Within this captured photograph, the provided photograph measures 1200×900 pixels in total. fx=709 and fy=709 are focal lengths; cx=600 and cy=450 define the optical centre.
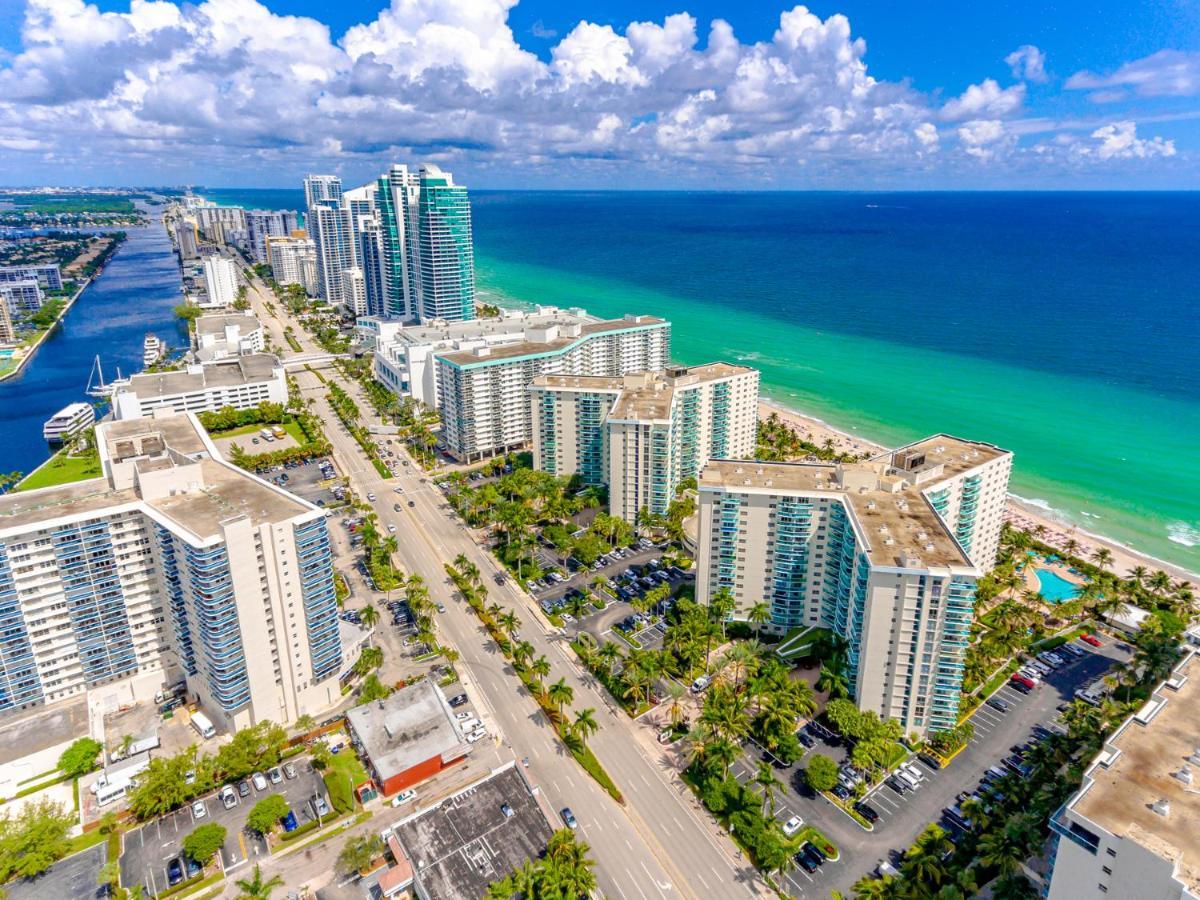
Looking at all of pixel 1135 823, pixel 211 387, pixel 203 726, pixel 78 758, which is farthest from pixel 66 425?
pixel 1135 823

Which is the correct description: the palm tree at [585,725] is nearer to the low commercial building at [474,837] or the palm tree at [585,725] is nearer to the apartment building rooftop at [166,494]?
the low commercial building at [474,837]

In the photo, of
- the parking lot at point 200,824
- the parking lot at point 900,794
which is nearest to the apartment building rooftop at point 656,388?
the parking lot at point 900,794

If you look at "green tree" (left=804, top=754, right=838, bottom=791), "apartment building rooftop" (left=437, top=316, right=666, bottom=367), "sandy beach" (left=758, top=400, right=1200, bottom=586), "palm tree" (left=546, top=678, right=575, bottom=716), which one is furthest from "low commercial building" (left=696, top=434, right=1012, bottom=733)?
"apartment building rooftop" (left=437, top=316, right=666, bottom=367)

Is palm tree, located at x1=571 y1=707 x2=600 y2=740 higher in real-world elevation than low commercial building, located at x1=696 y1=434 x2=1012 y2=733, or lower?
lower

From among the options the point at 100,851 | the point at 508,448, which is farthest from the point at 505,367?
the point at 100,851

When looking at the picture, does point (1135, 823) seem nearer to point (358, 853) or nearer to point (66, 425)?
point (358, 853)

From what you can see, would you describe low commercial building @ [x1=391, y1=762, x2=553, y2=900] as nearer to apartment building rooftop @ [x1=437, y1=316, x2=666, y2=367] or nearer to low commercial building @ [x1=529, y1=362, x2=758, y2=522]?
low commercial building @ [x1=529, y1=362, x2=758, y2=522]

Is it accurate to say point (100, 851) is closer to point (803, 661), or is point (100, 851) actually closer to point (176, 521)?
point (176, 521)
